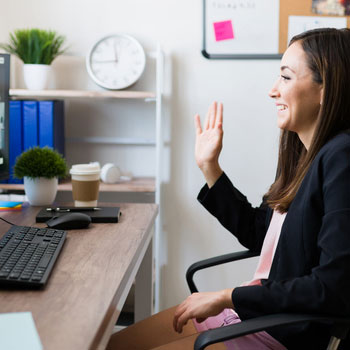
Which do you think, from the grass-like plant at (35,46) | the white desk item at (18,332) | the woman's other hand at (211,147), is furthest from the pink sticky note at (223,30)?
the white desk item at (18,332)

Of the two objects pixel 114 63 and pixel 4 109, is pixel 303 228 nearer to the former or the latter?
pixel 4 109

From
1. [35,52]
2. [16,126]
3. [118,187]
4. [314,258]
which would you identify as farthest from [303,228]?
[35,52]

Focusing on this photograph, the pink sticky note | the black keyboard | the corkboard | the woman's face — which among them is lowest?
the black keyboard

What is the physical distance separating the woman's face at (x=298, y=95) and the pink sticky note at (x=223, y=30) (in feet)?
4.36

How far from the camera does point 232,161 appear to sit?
264 cm

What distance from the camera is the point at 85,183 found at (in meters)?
1.70

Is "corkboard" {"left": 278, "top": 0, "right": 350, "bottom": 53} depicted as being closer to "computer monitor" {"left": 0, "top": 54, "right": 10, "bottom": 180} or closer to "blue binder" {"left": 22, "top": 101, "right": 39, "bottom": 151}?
"blue binder" {"left": 22, "top": 101, "right": 39, "bottom": 151}

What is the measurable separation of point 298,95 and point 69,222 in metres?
0.68

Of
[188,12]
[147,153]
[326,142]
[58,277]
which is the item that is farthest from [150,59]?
[58,277]

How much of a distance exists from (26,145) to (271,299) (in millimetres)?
1642

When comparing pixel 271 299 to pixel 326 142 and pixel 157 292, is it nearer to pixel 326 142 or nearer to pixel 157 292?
pixel 326 142

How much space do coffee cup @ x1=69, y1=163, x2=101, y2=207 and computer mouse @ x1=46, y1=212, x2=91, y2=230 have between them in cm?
27

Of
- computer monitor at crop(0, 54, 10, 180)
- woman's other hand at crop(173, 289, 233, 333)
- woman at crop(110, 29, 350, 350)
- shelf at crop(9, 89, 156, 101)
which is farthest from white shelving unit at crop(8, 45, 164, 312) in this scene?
woman's other hand at crop(173, 289, 233, 333)

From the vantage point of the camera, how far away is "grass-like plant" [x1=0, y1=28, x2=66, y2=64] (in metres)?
2.42
